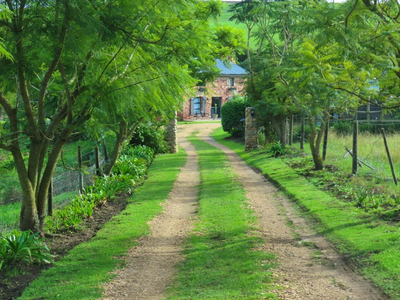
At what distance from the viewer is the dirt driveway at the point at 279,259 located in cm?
644

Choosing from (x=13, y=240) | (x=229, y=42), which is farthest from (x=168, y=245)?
(x=229, y=42)

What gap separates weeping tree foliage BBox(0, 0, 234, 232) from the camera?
716 cm

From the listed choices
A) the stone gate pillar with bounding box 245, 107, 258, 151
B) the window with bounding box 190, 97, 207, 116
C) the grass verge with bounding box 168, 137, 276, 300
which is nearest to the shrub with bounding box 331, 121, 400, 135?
the stone gate pillar with bounding box 245, 107, 258, 151

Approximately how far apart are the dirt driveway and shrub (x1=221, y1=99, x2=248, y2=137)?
20.9 meters

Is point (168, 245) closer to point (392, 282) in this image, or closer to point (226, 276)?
point (226, 276)

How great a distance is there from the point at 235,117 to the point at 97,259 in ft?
88.4

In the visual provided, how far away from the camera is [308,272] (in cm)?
710

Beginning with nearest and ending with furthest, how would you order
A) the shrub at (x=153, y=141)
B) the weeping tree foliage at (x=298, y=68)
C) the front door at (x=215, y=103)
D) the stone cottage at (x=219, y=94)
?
the weeping tree foliage at (x=298, y=68) < the shrub at (x=153, y=141) < the stone cottage at (x=219, y=94) < the front door at (x=215, y=103)

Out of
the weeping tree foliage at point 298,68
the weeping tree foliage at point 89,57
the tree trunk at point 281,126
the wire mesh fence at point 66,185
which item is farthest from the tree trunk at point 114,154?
the tree trunk at point 281,126

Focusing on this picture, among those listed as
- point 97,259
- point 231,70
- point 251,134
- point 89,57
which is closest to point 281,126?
point 251,134

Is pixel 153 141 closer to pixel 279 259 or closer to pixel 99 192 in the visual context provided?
pixel 99 192

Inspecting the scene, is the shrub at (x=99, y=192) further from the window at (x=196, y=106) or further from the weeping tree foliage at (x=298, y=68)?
the window at (x=196, y=106)

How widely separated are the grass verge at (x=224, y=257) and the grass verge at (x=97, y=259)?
112 cm

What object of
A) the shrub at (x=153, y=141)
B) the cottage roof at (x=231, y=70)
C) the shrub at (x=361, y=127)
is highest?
the cottage roof at (x=231, y=70)
